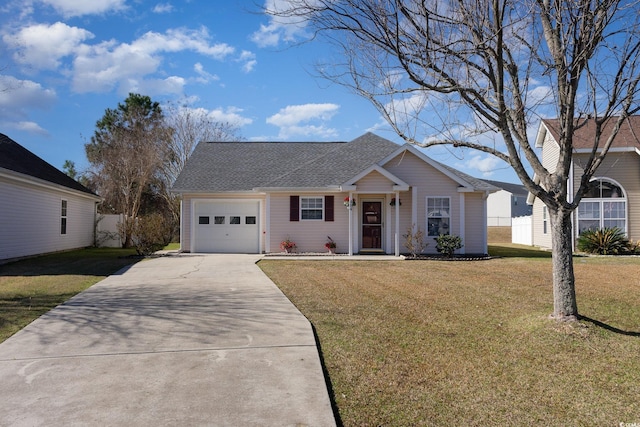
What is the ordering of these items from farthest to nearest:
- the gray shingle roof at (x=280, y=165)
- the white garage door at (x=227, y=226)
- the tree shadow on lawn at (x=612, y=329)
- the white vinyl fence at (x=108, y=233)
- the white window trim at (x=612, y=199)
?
the white vinyl fence at (x=108, y=233)
the white window trim at (x=612, y=199)
the white garage door at (x=227, y=226)
the gray shingle roof at (x=280, y=165)
the tree shadow on lawn at (x=612, y=329)

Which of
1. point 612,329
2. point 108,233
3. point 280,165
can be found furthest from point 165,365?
point 108,233

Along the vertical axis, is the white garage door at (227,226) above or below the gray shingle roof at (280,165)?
below

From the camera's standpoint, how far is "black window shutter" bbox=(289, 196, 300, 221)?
18078mm

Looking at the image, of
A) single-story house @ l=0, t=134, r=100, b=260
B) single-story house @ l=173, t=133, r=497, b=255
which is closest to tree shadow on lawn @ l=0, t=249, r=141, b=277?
single-story house @ l=0, t=134, r=100, b=260

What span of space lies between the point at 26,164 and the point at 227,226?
814 cm

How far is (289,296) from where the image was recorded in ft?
28.3

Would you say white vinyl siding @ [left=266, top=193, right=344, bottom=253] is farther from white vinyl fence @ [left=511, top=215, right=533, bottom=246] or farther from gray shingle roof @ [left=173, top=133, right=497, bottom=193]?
white vinyl fence @ [left=511, top=215, right=533, bottom=246]

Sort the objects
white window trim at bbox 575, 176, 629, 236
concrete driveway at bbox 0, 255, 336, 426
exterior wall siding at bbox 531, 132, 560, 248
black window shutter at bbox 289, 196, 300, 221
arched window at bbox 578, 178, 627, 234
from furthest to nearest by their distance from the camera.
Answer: exterior wall siding at bbox 531, 132, 560, 248
arched window at bbox 578, 178, 627, 234
white window trim at bbox 575, 176, 629, 236
black window shutter at bbox 289, 196, 300, 221
concrete driveway at bbox 0, 255, 336, 426

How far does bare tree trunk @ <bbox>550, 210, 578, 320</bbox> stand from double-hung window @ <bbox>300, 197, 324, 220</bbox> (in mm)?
12501

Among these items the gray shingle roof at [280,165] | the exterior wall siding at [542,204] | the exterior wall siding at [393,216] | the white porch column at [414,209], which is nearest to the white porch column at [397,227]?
the exterior wall siding at [393,216]

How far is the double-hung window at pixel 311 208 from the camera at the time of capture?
1816cm

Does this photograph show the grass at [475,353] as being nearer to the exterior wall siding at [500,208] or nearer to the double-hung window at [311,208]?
the double-hung window at [311,208]

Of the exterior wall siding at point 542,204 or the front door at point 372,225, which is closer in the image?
the front door at point 372,225

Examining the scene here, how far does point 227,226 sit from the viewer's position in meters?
19.2
